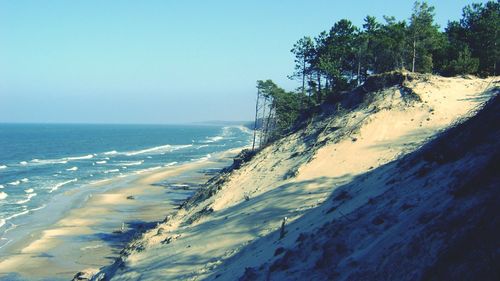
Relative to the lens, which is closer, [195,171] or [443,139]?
[443,139]

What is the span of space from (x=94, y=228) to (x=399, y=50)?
32618 millimetres

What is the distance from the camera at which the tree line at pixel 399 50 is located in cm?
4650

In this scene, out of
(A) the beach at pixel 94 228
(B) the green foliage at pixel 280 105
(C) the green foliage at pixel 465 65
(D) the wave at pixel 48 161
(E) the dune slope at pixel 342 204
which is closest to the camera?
(E) the dune slope at pixel 342 204

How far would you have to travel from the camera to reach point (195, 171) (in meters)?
73.8

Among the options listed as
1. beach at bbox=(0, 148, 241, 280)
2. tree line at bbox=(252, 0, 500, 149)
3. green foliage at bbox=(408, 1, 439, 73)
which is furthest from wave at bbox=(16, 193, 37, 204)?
green foliage at bbox=(408, 1, 439, 73)

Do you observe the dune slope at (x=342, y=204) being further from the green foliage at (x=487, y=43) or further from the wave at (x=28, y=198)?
the wave at (x=28, y=198)

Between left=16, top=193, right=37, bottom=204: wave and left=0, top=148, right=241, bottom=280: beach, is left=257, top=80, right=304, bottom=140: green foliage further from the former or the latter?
left=16, top=193, right=37, bottom=204: wave

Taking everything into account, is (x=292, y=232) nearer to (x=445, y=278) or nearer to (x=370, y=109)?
(x=445, y=278)

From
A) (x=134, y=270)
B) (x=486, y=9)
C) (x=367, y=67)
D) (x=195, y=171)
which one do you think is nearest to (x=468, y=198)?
(x=134, y=270)

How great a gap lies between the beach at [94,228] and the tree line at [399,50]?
14491 millimetres

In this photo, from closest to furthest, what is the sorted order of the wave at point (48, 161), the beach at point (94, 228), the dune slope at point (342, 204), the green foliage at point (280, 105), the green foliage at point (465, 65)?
the dune slope at point (342, 204) < the beach at point (94, 228) < the green foliage at point (465, 65) < the green foliage at point (280, 105) < the wave at point (48, 161)

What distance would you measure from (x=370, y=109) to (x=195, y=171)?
45.3 metres

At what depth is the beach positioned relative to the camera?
29531mm

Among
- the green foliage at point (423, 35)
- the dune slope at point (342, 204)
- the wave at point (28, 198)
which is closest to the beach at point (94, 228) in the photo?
the wave at point (28, 198)
